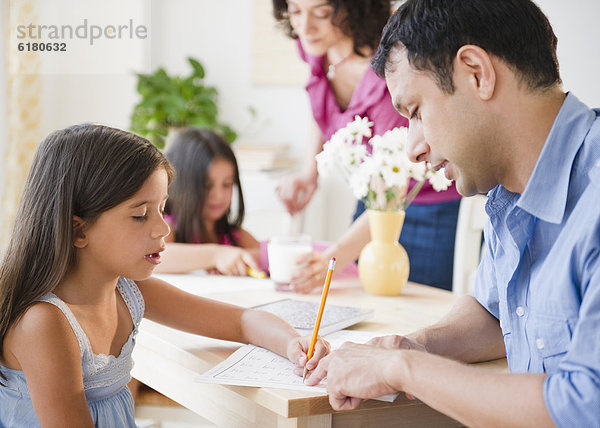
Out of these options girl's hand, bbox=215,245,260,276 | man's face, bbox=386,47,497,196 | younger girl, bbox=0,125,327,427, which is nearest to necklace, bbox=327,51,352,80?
girl's hand, bbox=215,245,260,276

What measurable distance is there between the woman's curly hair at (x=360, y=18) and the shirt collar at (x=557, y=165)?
3.92 ft

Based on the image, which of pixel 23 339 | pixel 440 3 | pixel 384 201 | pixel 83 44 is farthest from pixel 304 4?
pixel 83 44

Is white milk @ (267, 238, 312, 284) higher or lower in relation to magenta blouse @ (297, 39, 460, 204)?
lower

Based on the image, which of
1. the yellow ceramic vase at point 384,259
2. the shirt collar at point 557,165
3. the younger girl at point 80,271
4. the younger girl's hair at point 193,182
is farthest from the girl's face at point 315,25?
the shirt collar at point 557,165

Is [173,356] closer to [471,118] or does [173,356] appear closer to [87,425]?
[87,425]

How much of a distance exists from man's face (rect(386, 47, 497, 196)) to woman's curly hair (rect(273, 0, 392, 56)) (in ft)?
3.48

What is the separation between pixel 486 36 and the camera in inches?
37.7

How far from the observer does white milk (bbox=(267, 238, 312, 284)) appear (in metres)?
1.75

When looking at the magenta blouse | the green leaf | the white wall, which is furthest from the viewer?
the green leaf

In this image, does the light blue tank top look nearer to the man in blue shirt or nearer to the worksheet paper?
the worksheet paper

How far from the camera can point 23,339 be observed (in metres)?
1.12

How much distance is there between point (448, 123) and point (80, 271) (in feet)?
2.12

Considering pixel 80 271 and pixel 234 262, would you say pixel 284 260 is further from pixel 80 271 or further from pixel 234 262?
pixel 80 271

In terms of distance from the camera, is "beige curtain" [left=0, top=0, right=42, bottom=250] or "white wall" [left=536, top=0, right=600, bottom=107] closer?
"white wall" [left=536, top=0, right=600, bottom=107]
